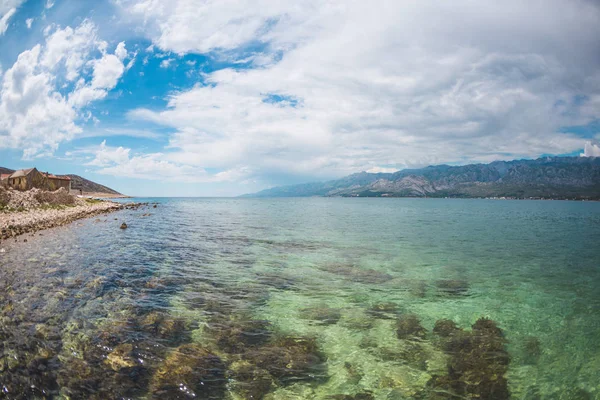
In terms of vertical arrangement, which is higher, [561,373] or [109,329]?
[109,329]

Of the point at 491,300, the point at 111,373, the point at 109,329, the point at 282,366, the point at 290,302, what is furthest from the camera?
Result: the point at 491,300

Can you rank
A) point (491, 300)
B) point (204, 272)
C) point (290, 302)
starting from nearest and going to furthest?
1. point (290, 302)
2. point (491, 300)
3. point (204, 272)

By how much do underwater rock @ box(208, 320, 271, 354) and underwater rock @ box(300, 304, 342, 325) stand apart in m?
2.00

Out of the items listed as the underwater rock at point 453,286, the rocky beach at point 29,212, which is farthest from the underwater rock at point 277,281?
the rocky beach at point 29,212

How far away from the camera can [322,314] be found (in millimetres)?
13625

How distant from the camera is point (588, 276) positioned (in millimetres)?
21625

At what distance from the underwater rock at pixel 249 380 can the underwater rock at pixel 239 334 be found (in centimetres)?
105

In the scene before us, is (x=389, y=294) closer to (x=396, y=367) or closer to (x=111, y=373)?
(x=396, y=367)

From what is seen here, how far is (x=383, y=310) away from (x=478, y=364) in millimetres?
4928

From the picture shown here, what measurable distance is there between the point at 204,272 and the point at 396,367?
14.8 metres

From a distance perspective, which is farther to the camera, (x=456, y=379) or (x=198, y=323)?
(x=198, y=323)

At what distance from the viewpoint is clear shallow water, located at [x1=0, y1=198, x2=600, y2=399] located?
8.37 metres

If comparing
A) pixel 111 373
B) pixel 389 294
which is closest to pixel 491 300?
pixel 389 294

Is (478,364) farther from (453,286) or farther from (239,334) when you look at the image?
(453,286)
